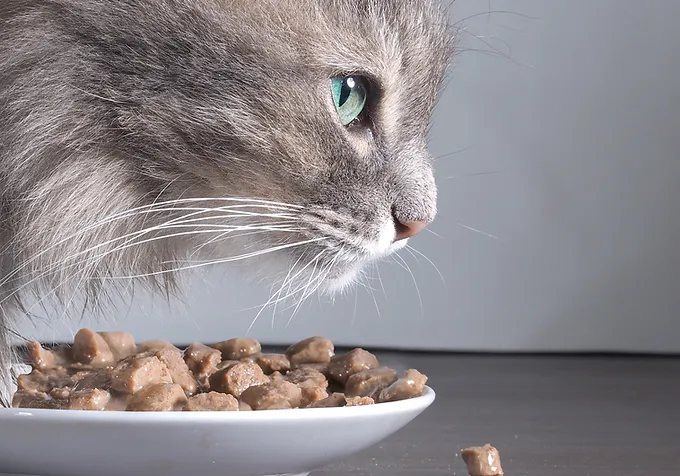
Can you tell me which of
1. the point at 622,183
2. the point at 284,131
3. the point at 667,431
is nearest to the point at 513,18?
the point at 622,183

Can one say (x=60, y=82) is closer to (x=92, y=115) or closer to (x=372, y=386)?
(x=92, y=115)

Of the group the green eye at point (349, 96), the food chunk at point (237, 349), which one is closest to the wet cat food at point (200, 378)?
the food chunk at point (237, 349)

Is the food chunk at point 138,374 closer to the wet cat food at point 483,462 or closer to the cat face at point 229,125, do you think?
the cat face at point 229,125

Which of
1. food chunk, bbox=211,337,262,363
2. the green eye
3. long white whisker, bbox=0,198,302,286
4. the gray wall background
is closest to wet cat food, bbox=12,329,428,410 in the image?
food chunk, bbox=211,337,262,363

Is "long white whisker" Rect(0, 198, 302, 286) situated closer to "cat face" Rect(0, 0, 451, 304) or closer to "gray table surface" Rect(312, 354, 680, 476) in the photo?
"cat face" Rect(0, 0, 451, 304)

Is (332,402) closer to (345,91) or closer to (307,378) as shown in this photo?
(307,378)

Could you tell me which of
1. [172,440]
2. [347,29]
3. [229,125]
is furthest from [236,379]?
[347,29]
